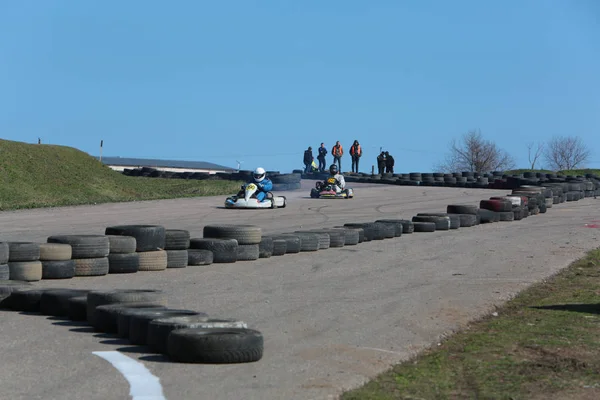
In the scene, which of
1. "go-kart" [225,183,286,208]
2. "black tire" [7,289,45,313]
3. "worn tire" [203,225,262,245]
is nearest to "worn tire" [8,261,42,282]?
"black tire" [7,289,45,313]

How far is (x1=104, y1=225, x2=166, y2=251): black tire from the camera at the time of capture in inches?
501

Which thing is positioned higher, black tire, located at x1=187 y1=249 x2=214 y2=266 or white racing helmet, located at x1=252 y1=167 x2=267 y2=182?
white racing helmet, located at x1=252 y1=167 x2=267 y2=182

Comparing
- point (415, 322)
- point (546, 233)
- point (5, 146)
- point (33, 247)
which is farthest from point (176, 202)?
point (415, 322)

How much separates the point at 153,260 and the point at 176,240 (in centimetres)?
64

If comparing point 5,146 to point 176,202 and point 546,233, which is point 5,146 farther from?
point 546,233

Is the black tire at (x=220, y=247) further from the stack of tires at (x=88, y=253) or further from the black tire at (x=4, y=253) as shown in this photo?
the black tire at (x=4, y=253)

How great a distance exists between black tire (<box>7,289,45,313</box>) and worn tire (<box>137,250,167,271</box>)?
3277 mm

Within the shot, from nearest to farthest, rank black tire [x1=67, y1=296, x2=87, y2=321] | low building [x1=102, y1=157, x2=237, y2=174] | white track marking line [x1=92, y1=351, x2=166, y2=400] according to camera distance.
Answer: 1. white track marking line [x1=92, y1=351, x2=166, y2=400]
2. black tire [x1=67, y1=296, x2=87, y2=321]
3. low building [x1=102, y1=157, x2=237, y2=174]

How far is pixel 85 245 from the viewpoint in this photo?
1195 cm

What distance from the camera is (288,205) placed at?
27797 millimetres

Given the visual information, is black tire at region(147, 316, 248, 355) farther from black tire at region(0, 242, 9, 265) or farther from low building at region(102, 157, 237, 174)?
low building at region(102, 157, 237, 174)

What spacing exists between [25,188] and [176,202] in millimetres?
4329

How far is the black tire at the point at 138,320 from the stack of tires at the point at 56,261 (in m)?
3.79

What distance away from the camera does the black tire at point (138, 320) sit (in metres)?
7.56
